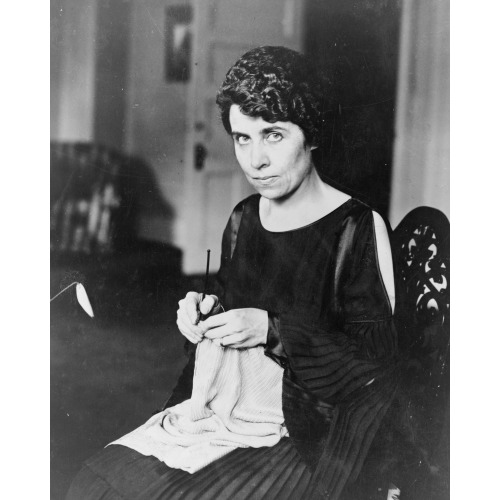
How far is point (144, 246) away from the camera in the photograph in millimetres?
2264

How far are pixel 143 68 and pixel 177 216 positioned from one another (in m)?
0.53

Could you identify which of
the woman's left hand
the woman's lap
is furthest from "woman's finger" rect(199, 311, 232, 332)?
the woman's lap

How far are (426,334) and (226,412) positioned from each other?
720mm

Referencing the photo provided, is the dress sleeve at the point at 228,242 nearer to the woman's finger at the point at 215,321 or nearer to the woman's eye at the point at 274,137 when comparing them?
the woman's finger at the point at 215,321

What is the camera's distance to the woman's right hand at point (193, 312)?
219cm

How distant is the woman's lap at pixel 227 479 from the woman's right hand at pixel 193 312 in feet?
1.35

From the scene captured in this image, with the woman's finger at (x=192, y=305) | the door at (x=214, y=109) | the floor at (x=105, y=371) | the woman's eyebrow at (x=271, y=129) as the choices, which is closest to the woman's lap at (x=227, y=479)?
the floor at (x=105, y=371)

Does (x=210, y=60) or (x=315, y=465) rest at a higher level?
(x=210, y=60)

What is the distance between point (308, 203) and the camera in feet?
7.07

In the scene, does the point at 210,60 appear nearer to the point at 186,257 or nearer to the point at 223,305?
the point at 186,257

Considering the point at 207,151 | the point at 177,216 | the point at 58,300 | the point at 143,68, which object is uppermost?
the point at 143,68

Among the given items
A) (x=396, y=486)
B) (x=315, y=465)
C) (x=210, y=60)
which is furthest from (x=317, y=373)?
(x=210, y=60)

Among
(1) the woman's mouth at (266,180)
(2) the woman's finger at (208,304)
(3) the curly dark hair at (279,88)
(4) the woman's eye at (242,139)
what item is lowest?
(2) the woman's finger at (208,304)

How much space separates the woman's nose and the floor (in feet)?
1.55
